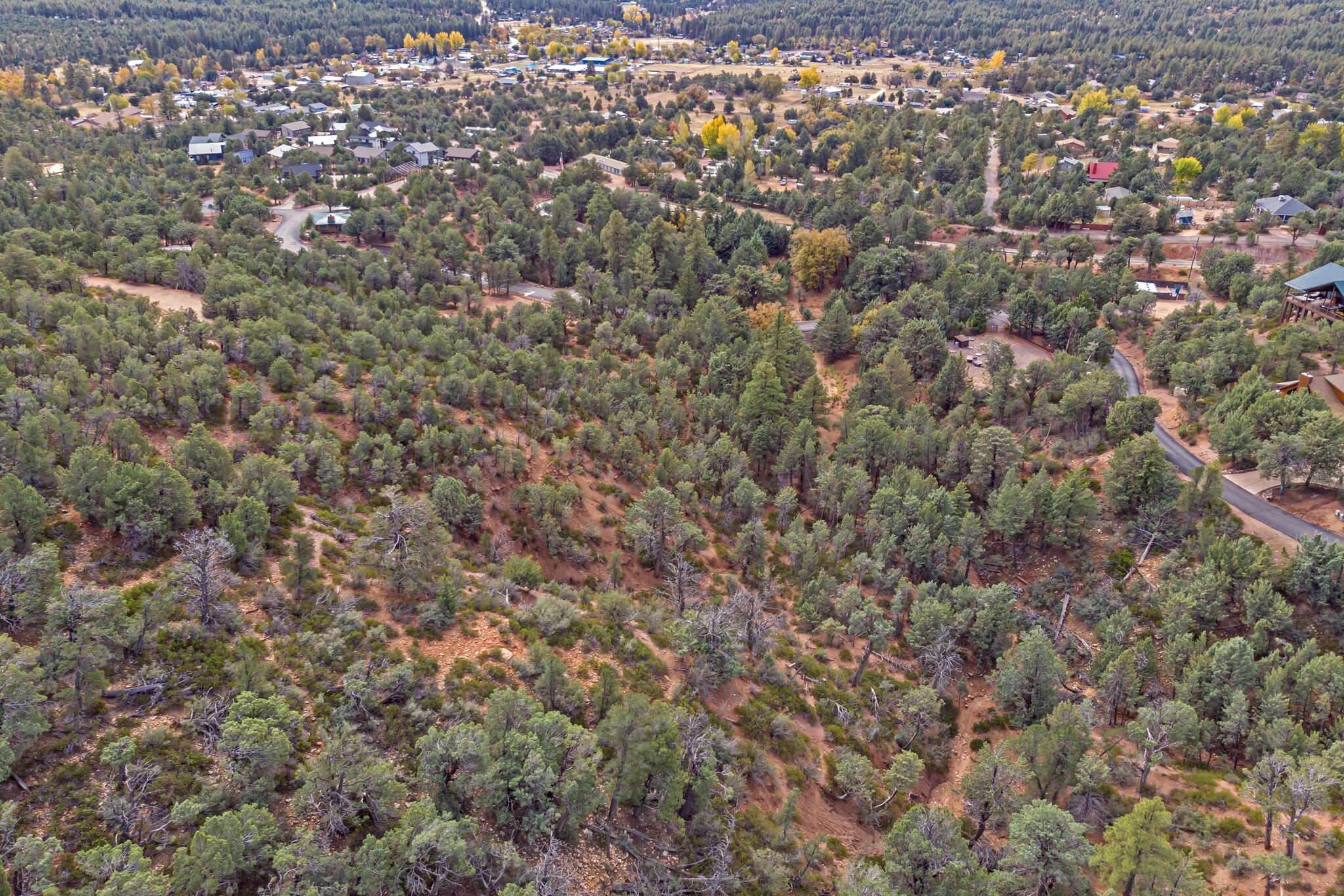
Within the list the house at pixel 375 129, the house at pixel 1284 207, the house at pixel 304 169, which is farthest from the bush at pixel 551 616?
the house at pixel 375 129

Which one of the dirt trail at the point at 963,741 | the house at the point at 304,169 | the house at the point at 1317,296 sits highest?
the house at the point at 304,169

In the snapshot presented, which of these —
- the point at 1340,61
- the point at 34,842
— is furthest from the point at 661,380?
the point at 1340,61

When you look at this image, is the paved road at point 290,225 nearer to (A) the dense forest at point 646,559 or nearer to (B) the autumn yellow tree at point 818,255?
(A) the dense forest at point 646,559

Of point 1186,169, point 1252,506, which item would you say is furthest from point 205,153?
point 1186,169

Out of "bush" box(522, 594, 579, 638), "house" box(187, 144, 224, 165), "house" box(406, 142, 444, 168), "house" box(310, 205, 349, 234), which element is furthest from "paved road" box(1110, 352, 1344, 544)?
"house" box(187, 144, 224, 165)

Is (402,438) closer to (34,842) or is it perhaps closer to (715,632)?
(715,632)

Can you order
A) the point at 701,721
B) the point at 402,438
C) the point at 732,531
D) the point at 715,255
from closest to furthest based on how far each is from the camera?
the point at 701,721 < the point at 402,438 < the point at 732,531 < the point at 715,255
